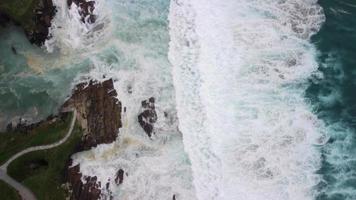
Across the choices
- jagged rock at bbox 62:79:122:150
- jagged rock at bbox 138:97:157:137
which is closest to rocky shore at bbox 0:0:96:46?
jagged rock at bbox 62:79:122:150

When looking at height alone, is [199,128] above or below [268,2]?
below

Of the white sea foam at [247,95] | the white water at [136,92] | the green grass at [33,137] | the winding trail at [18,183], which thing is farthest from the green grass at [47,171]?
the white sea foam at [247,95]

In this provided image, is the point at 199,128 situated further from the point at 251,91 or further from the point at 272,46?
the point at 272,46

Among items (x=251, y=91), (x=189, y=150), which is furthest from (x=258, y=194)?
(x=251, y=91)

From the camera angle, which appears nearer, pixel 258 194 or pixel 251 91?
pixel 258 194

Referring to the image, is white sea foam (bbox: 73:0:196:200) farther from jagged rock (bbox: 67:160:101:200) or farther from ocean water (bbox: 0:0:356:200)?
jagged rock (bbox: 67:160:101:200)

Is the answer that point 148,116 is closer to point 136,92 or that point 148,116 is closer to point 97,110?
point 136,92

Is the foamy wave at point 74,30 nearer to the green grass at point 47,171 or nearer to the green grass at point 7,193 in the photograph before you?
the green grass at point 47,171
